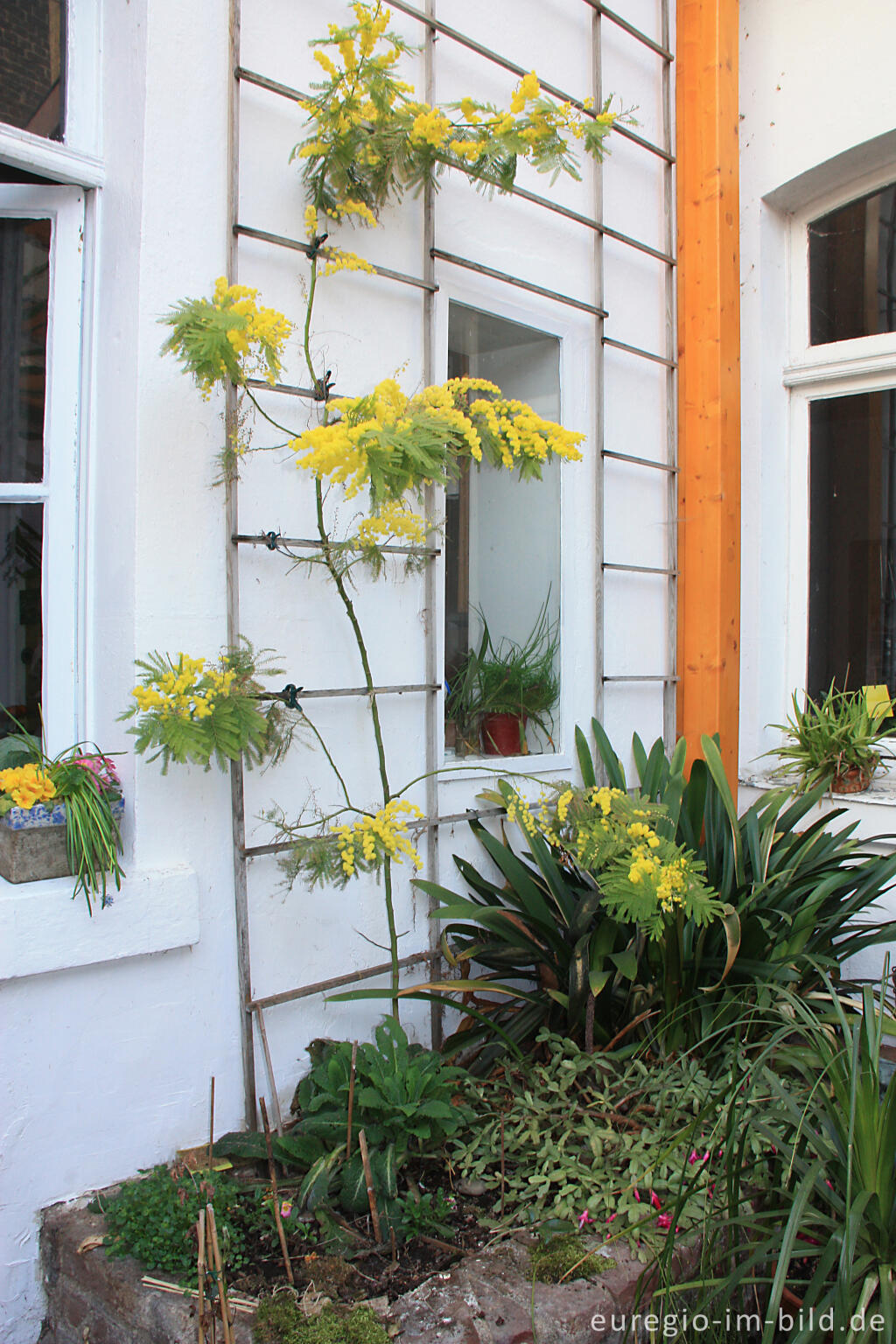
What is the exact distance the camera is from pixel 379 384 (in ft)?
6.27

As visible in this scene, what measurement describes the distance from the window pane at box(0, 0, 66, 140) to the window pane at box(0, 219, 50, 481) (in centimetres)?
20

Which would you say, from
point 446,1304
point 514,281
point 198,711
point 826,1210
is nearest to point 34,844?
point 198,711

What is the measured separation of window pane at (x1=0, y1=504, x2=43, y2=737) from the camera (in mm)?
1915

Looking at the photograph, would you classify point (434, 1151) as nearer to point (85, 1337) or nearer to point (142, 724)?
point (85, 1337)

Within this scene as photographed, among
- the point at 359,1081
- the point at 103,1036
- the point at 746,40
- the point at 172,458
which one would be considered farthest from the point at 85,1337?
the point at 746,40

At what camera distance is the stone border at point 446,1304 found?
1407mm

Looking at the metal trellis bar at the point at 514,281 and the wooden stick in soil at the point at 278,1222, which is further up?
the metal trellis bar at the point at 514,281

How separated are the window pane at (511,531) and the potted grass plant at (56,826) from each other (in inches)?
44.5

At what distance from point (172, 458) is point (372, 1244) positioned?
5.05 feet

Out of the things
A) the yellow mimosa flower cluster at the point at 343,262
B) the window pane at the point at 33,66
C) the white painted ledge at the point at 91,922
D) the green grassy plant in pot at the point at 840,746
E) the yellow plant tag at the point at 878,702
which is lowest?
the white painted ledge at the point at 91,922

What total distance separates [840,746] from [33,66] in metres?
2.71

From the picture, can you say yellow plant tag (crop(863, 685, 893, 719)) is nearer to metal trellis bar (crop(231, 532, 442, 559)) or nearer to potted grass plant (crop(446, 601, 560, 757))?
potted grass plant (crop(446, 601, 560, 757))

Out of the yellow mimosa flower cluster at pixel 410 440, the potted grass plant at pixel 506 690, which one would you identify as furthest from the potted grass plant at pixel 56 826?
the potted grass plant at pixel 506 690

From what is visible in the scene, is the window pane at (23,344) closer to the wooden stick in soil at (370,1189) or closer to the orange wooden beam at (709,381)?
the wooden stick in soil at (370,1189)
